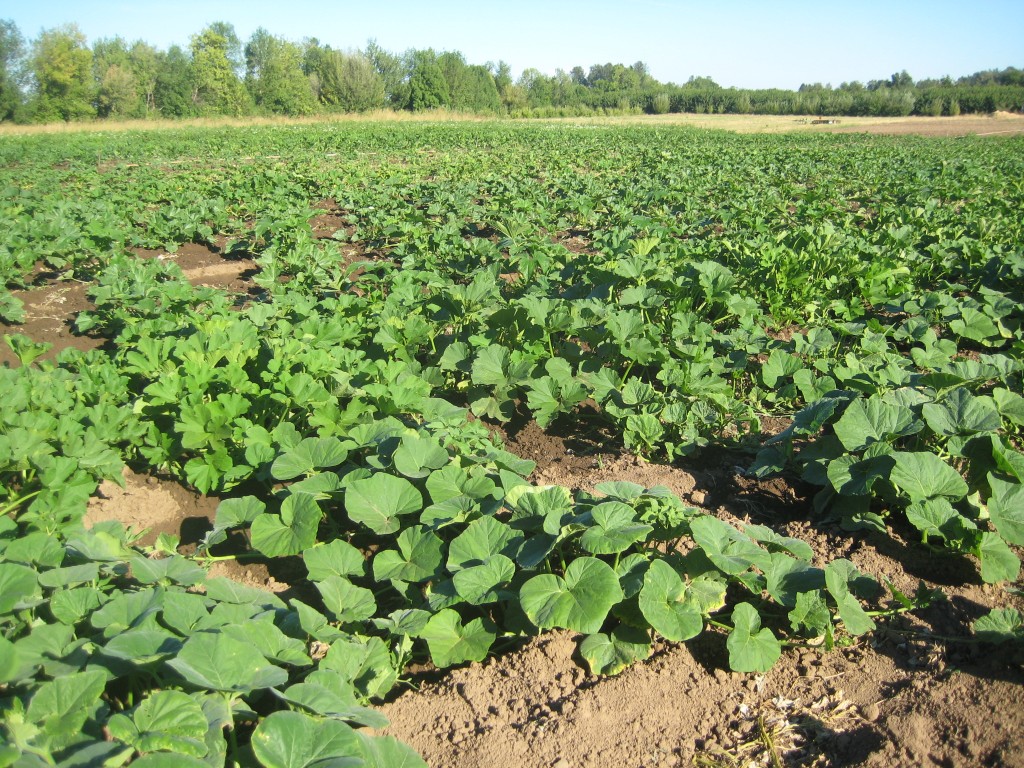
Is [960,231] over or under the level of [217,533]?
over

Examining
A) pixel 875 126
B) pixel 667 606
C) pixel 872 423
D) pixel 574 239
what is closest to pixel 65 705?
pixel 667 606

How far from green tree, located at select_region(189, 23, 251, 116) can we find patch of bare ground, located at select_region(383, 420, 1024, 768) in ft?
246

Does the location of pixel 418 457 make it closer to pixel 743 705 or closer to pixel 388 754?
pixel 388 754

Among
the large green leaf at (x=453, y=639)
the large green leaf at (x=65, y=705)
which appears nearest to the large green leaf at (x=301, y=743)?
the large green leaf at (x=65, y=705)

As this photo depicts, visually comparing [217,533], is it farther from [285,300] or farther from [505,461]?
[285,300]

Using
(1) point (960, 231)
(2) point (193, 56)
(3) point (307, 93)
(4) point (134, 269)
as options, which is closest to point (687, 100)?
(3) point (307, 93)

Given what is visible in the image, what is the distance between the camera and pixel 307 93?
69938 mm

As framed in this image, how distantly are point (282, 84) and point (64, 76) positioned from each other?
1923 cm

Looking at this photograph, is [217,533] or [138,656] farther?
[217,533]

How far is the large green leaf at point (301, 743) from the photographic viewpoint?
1.49 metres

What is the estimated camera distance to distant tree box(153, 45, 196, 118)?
63.4 metres

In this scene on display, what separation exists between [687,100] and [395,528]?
92.8 meters

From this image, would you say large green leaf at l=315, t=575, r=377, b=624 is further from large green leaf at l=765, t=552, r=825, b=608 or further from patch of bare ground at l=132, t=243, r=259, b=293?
patch of bare ground at l=132, t=243, r=259, b=293

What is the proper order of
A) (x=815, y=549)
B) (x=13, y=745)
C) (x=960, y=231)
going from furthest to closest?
(x=960, y=231) < (x=815, y=549) < (x=13, y=745)
